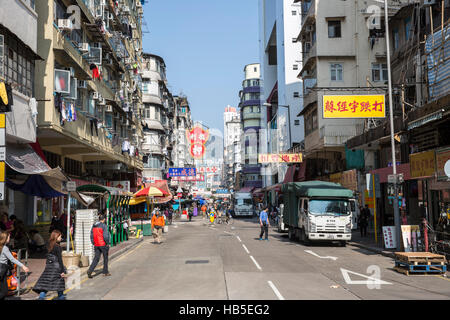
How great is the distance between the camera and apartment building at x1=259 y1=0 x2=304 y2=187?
219ft

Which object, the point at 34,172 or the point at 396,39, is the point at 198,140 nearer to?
the point at 396,39

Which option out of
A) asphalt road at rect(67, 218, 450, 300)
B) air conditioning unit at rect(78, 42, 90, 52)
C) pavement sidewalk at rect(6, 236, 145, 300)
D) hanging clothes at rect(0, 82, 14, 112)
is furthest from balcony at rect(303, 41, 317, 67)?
hanging clothes at rect(0, 82, 14, 112)

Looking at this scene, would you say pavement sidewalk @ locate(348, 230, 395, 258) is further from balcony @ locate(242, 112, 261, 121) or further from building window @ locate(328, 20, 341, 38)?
balcony @ locate(242, 112, 261, 121)

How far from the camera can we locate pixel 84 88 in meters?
25.4

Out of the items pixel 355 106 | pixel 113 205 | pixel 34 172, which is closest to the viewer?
pixel 34 172

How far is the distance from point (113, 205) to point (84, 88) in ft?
20.8

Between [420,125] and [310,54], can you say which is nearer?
[420,125]

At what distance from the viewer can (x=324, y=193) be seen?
2370 cm

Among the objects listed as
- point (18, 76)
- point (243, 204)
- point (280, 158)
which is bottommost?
point (243, 204)

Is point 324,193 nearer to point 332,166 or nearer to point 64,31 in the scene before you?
point 64,31

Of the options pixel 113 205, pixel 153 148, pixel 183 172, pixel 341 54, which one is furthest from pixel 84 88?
pixel 153 148

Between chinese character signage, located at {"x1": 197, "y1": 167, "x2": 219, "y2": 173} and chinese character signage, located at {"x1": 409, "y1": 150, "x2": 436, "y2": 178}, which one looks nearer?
chinese character signage, located at {"x1": 409, "y1": 150, "x2": 436, "y2": 178}

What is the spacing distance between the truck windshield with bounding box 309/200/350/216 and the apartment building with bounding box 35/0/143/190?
11847mm
